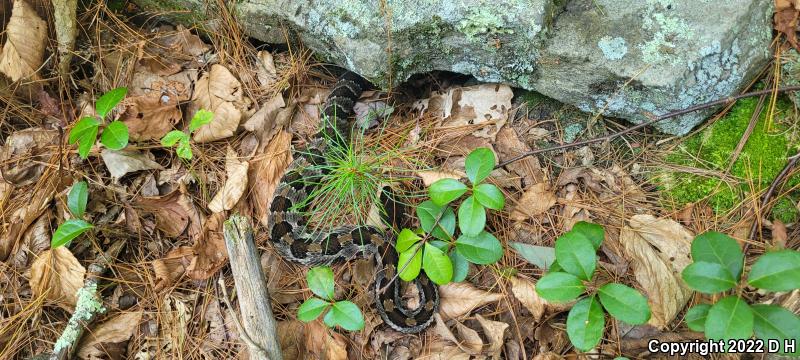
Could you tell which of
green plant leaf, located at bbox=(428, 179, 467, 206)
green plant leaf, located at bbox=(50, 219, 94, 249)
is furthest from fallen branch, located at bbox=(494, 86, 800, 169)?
green plant leaf, located at bbox=(50, 219, 94, 249)

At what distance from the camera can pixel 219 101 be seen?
3963 mm

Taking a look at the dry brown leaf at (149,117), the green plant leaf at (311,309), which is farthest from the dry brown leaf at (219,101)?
the green plant leaf at (311,309)

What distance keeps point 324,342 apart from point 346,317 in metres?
0.42

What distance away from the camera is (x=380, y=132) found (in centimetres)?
393

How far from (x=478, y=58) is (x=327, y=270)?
159 cm

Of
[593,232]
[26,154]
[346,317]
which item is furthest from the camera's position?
[26,154]

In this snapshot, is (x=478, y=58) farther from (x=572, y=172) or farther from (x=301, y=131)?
(x=301, y=131)

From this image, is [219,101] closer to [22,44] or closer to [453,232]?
[22,44]

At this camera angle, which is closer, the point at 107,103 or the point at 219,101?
the point at 107,103

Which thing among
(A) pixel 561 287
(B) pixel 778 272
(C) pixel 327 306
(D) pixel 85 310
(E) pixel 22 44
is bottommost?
(D) pixel 85 310

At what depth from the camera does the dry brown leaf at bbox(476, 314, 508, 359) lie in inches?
119

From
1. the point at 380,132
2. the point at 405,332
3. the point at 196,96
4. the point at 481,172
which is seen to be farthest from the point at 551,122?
the point at 196,96

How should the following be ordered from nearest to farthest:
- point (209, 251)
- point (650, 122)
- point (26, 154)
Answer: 1. point (650, 122)
2. point (209, 251)
3. point (26, 154)

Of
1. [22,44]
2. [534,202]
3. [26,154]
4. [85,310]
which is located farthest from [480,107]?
[22,44]
